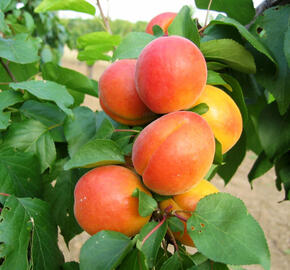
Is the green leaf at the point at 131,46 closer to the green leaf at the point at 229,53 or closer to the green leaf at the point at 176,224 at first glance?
the green leaf at the point at 229,53

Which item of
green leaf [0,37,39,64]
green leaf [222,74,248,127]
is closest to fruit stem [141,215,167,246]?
green leaf [222,74,248,127]

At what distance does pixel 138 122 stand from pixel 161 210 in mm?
136

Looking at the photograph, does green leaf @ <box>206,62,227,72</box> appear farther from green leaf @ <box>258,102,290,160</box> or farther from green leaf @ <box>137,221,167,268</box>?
green leaf @ <box>137,221,167,268</box>

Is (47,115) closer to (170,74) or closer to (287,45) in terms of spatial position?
(170,74)

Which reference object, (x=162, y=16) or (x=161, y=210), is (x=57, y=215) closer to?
(x=161, y=210)

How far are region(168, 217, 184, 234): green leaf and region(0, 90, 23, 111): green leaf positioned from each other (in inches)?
12.9

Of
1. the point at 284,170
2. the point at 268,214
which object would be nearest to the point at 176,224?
the point at 284,170

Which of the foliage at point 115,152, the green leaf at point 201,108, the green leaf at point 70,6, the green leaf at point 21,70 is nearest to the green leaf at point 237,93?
the foliage at point 115,152

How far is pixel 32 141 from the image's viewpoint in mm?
524

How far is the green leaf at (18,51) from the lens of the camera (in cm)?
54

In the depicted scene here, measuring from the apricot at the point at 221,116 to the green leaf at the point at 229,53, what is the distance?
7cm

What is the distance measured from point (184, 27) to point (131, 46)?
9 centimetres

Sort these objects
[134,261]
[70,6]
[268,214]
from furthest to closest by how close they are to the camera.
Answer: [268,214] < [70,6] < [134,261]

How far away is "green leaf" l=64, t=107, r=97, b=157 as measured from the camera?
1.61ft
